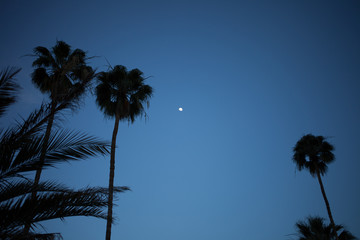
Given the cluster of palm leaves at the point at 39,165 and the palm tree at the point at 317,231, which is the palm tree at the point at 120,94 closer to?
the cluster of palm leaves at the point at 39,165

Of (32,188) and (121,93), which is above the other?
(121,93)

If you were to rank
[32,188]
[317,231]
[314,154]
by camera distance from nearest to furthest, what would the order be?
[32,188]
[317,231]
[314,154]

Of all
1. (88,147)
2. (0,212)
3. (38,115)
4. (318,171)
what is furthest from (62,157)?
(318,171)

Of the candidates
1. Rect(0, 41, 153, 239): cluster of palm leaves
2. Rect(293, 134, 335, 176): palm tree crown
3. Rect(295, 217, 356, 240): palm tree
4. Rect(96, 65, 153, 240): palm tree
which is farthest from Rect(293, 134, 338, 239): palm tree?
Rect(0, 41, 153, 239): cluster of palm leaves

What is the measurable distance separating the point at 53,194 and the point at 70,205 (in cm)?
48

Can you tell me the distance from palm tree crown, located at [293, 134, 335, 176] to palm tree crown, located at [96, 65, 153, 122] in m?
17.3

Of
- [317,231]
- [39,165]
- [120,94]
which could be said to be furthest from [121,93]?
[317,231]

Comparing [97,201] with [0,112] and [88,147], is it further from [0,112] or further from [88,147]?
[0,112]

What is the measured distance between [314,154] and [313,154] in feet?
0.30

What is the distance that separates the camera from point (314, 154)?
20.6 meters

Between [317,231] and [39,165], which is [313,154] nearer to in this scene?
[317,231]

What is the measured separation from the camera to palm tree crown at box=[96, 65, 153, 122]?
45.5 ft

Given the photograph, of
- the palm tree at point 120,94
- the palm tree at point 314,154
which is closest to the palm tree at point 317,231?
the palm tree at point 314,154

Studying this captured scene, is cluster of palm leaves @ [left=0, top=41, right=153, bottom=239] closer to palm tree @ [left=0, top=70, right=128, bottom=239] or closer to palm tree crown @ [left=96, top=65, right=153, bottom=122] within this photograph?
palm tree @ [left=0, top=70, right=128, bottom=239]
